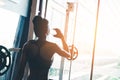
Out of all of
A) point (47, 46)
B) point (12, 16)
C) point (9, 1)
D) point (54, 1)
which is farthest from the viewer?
point (54, 1)

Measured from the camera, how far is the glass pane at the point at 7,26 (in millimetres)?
2747

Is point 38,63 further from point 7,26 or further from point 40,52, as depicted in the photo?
point 7,26

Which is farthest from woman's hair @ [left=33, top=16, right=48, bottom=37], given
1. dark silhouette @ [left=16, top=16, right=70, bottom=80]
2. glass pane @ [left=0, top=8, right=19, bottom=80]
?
glass pane @ [left=0, top=8, right=19, bottom=80]

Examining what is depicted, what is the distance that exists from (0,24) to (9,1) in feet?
1.13

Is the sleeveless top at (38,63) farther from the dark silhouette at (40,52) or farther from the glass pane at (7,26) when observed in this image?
the glass pane at (7,26)

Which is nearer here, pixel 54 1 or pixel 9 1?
pixel 9 1

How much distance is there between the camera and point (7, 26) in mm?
2861

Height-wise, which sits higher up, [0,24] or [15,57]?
[0,24]

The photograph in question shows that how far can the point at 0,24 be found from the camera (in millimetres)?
2730

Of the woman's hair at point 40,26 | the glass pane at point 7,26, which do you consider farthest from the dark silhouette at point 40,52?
the glass pane at point 7,26

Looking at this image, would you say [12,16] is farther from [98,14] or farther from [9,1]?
[98,14]

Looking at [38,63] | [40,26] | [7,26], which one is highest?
[7,26]

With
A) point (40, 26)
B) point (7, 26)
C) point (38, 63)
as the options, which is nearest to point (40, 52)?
point (38, 63)

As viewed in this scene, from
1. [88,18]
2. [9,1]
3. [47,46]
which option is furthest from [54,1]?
[47,46]
